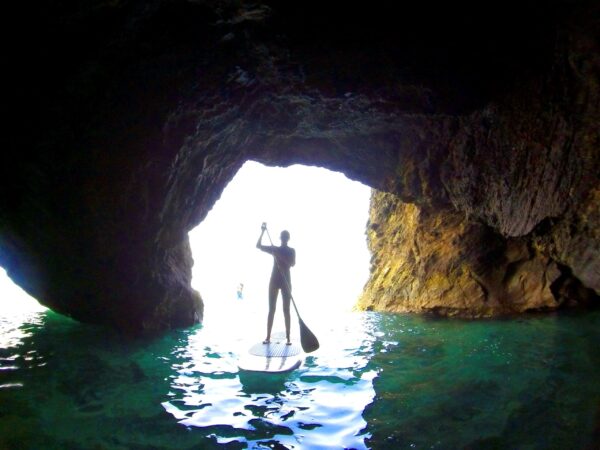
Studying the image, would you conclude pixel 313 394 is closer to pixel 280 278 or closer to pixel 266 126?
pixel 280 278

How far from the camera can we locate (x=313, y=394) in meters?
4.77

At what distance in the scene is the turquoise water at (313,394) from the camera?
359 cm

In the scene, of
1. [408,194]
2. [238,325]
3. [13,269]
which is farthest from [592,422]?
[13,269]

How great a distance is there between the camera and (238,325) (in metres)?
10.1

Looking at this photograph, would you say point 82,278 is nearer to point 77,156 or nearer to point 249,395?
point 77,156

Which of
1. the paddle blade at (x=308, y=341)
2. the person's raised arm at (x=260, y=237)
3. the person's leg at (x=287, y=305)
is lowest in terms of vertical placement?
the paddle blade at (x=308, y=341)

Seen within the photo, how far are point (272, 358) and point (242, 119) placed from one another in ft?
14.3

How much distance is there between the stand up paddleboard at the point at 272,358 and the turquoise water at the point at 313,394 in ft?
0.56

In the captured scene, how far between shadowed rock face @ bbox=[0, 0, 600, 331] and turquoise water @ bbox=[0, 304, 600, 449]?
1830 mm

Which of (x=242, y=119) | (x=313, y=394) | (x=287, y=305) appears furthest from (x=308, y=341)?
(x=242, y=119)

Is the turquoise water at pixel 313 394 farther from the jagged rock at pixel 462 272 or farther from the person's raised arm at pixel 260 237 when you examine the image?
the jagged rock at pixel 462 272

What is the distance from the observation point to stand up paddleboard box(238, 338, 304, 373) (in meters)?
5.67

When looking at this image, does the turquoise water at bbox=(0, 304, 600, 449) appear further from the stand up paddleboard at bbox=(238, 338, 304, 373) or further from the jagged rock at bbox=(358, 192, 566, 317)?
the jagged rock at bbox=(358, 192, 566, 317)

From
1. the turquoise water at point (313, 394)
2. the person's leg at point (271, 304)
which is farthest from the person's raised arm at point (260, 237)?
the turquoise water at point (313, 394)
